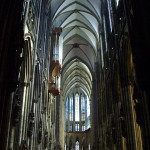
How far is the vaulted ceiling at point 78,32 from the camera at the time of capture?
2400 cm

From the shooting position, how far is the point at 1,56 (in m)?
7.39

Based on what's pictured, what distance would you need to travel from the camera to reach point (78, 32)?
30.7 meters

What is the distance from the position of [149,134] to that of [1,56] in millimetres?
5951

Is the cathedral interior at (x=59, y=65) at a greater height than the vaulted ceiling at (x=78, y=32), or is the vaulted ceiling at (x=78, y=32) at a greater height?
the vaulted ceiling at (x=78, y=32)

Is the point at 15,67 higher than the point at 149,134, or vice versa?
the point at 15,67

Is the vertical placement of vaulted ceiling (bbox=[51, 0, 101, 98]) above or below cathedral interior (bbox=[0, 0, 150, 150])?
above

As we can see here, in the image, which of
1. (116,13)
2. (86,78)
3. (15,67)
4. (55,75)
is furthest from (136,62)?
(86,78)

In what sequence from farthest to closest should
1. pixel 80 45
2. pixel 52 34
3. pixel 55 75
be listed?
pixel 80 45 < pixel 52 34 < pixel 55 75

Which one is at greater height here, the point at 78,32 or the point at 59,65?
the point at 78,32

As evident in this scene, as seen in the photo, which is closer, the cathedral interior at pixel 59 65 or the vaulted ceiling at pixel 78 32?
the cathedral interior at pixel 59 65

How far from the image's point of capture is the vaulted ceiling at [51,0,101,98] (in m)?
24.0

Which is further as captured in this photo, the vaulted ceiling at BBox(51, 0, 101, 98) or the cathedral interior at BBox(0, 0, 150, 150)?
the vaulted ceiling at BBox(51, 0, 101, 98)

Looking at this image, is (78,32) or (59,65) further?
(78,32)

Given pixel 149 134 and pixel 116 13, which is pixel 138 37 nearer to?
pixel 149 134
